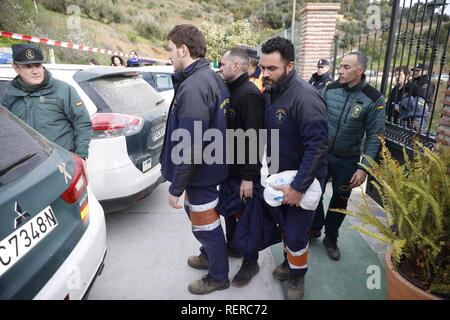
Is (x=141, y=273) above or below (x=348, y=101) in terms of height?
below

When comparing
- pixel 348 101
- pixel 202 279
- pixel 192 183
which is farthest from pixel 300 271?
pixel 348 101

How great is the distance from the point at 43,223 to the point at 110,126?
1.50 metres

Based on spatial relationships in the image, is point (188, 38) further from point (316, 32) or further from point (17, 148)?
point (316, 32)

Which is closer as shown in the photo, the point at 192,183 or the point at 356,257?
the point at 192,183

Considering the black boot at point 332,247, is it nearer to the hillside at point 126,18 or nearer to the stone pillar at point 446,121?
the stone pillar at point 446,121

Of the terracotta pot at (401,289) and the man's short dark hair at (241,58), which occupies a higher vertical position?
the man's short dark hair at (241,58)

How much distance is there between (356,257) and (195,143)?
193 cm

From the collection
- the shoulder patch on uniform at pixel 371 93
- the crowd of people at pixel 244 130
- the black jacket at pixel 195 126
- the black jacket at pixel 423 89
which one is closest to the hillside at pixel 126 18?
the black jacket at pixel 423 89

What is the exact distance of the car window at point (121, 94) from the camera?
2959 mm

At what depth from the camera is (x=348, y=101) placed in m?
2.58

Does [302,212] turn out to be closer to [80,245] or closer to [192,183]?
[192,183]

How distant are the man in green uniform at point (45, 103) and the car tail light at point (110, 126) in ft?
0.48

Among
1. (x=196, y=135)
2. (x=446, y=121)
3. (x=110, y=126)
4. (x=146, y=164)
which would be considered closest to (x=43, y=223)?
(x=196, y=135)

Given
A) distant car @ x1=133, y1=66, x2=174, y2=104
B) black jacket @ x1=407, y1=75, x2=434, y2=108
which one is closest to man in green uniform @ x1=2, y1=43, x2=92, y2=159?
black jacket @ x1=407, y1=75, x2=434, y2=108
